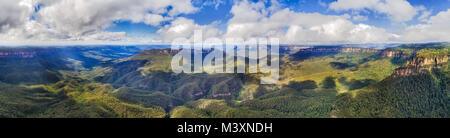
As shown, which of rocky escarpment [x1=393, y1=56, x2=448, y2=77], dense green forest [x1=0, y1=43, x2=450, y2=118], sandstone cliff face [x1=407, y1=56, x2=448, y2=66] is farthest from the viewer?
sandstone cliff face [x1=407, y1=56, x2=448, y2=66]

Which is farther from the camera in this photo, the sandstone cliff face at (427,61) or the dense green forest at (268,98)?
the sandstone cliff face at (427,61)

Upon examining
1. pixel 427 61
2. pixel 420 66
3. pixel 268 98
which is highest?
pixel 427 61

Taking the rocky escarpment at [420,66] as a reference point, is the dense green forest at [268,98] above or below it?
below

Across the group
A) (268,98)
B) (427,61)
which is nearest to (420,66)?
(427,61)

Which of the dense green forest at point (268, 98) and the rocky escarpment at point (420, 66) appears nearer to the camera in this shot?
the dense green forest at point (268, 98)

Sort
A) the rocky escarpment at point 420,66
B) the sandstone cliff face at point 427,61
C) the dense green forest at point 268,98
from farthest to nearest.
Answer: the sandstone cliff face at point 427,61 < the rocky escarpment at point 420,66 < the dense green forest at point 268,98

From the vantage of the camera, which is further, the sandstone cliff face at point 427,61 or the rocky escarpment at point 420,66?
the sandstone cliff face at point 427,61

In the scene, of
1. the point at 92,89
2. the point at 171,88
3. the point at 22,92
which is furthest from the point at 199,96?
the point at 22,92

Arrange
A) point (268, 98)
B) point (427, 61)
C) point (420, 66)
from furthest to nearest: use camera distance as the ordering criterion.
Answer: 1. point (268, 98)
2. point (427, 61)
3. point (420, 66)

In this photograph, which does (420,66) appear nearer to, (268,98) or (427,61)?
(427,61)

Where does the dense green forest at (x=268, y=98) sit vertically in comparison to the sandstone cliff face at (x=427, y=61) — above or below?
below

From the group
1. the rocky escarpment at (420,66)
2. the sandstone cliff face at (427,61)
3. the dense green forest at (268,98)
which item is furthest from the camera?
the sandstone cliff face at (427,61)
